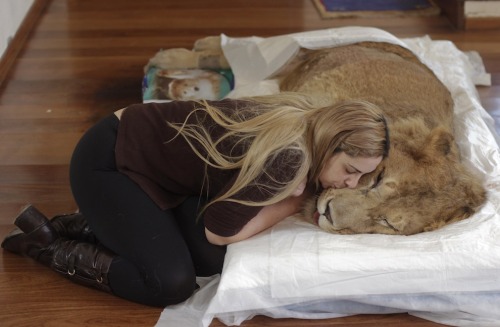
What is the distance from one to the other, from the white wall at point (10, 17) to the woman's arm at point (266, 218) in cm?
205

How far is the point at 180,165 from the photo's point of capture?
2.32 meters

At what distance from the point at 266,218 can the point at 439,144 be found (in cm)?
56

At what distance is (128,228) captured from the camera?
2309 mm

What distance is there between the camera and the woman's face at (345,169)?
7.10ft

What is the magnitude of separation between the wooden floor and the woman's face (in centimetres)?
39

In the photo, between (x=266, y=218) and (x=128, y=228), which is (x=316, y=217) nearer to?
(x=266, y=218)

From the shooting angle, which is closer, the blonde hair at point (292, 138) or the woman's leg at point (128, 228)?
the blonde hair at point (292, 138)

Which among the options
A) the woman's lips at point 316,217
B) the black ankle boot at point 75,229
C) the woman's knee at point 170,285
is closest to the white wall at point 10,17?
the black ankle boot at point 75,229

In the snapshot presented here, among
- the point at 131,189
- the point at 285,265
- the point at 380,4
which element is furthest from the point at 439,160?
the point at 380,4

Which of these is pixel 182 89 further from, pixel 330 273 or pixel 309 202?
pixel 330 273

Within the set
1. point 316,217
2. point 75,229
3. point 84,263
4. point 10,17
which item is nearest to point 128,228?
point 84,263

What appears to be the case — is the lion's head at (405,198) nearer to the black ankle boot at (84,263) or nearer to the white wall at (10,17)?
the black ankle boot at (84,263)

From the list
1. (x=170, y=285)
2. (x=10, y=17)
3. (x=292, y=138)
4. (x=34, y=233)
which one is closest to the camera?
(x=292, y=138)

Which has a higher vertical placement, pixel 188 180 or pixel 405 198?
pixel 188 180
